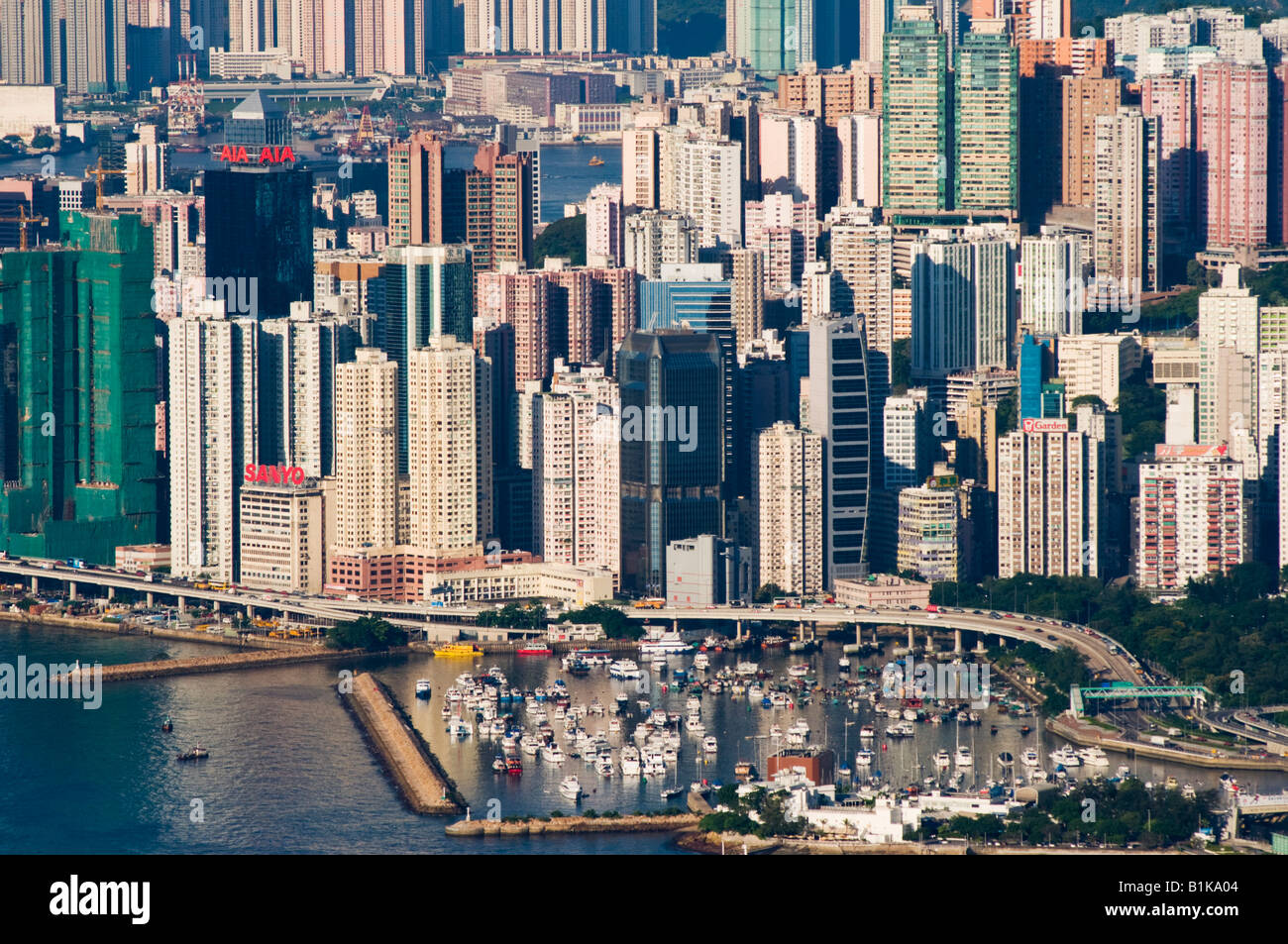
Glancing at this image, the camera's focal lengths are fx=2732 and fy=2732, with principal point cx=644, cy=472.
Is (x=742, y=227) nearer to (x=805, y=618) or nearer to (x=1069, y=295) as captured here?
(x=1069, y=295)

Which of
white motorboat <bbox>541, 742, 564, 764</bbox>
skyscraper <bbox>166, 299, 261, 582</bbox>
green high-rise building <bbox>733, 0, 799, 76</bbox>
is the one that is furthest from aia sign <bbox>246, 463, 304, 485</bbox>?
green high-rise building <bbox>733, 0, 799, 76</bbox>

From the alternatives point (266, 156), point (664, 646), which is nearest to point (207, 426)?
point (664, 646)

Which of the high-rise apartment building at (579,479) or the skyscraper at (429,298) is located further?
the skyscraper at (429,298)

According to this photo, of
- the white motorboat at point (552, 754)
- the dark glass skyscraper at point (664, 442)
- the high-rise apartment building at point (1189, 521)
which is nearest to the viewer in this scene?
the white motorboat at point (552, 754)

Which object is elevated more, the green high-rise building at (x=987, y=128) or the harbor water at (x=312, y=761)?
the green high-rise building at (x=987, y=128)

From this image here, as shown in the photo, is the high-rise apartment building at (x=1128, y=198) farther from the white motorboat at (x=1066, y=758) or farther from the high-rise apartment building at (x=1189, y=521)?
the white motorboat at (x=1066, y=758)

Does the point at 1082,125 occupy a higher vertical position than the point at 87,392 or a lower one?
higher

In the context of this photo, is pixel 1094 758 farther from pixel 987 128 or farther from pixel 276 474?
pixel 987 128

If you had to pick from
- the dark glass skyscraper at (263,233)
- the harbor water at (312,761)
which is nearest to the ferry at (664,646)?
the harbor water at (312,761)
